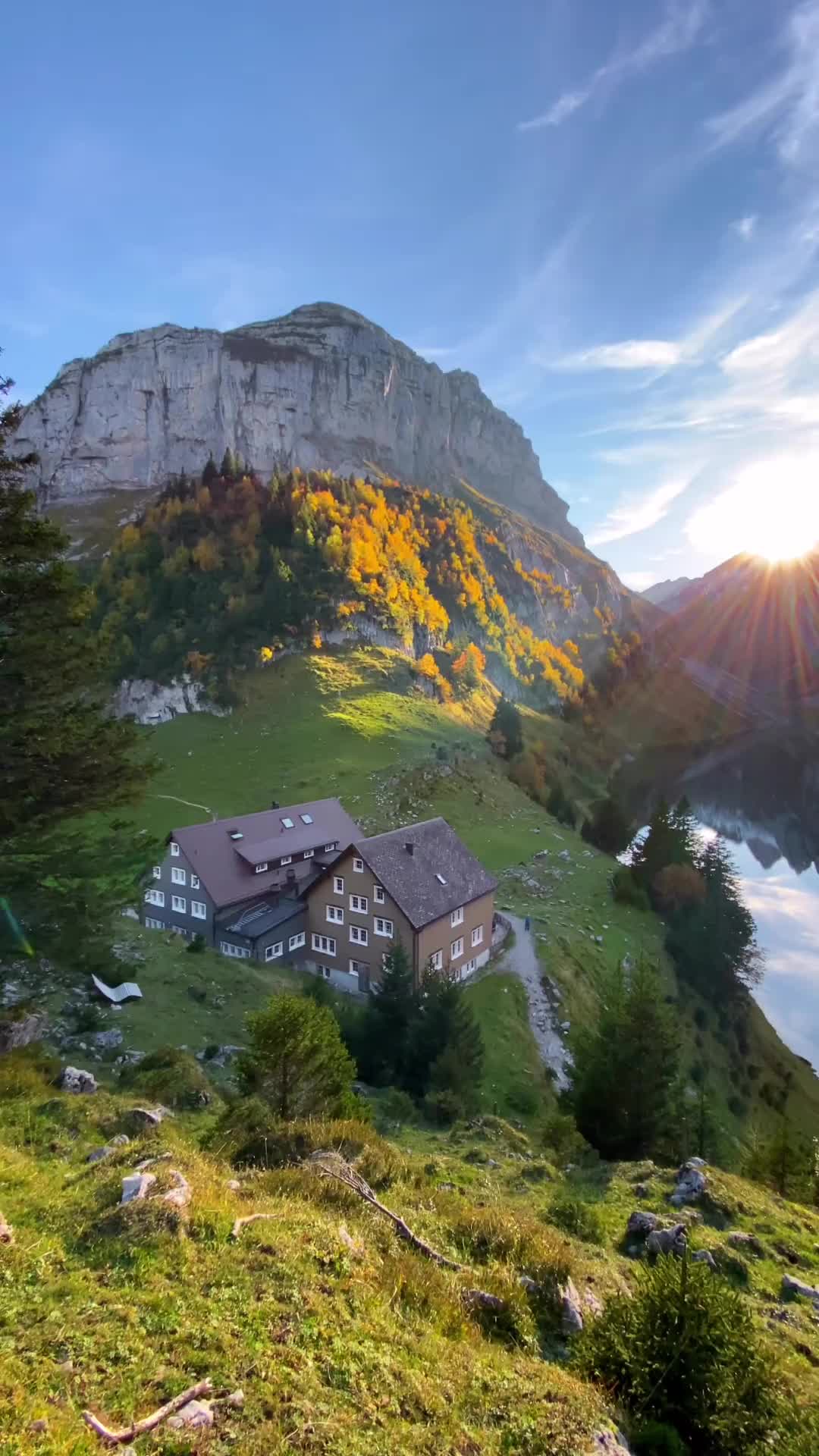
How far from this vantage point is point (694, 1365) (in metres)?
6.95

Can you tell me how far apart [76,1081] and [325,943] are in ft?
78.7

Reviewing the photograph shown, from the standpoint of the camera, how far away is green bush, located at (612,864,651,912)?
55.0 m

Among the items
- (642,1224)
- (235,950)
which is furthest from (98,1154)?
(235,950)

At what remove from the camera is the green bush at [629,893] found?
54969 mm

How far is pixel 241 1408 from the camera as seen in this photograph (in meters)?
5.84

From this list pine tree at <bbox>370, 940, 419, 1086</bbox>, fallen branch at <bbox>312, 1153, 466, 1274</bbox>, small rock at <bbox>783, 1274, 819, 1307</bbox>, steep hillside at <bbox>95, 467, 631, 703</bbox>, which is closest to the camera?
fallen branch at <bbox>312, 1153, 466, 1274</bbox>

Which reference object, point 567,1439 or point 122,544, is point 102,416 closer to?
point 122,544

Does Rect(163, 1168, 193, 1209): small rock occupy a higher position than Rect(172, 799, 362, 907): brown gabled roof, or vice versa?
Rect(163, 1168, 193, 1209): small rock

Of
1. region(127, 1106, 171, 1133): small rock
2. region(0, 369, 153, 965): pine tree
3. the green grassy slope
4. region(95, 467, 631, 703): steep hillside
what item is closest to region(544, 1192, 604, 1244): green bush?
region(127, 1106, 171, 1133): small rock

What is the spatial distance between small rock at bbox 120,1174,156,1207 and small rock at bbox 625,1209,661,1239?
925cm

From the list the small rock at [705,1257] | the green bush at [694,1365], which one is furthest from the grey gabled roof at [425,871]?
the green bush at [694,1365]

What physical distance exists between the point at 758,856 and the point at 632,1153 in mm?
72791

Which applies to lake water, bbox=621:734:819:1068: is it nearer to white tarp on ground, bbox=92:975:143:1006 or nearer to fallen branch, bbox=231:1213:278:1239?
white tarp on ground, bbox=92:975:143:1006

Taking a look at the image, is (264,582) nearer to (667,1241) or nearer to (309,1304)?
(667,1241)
